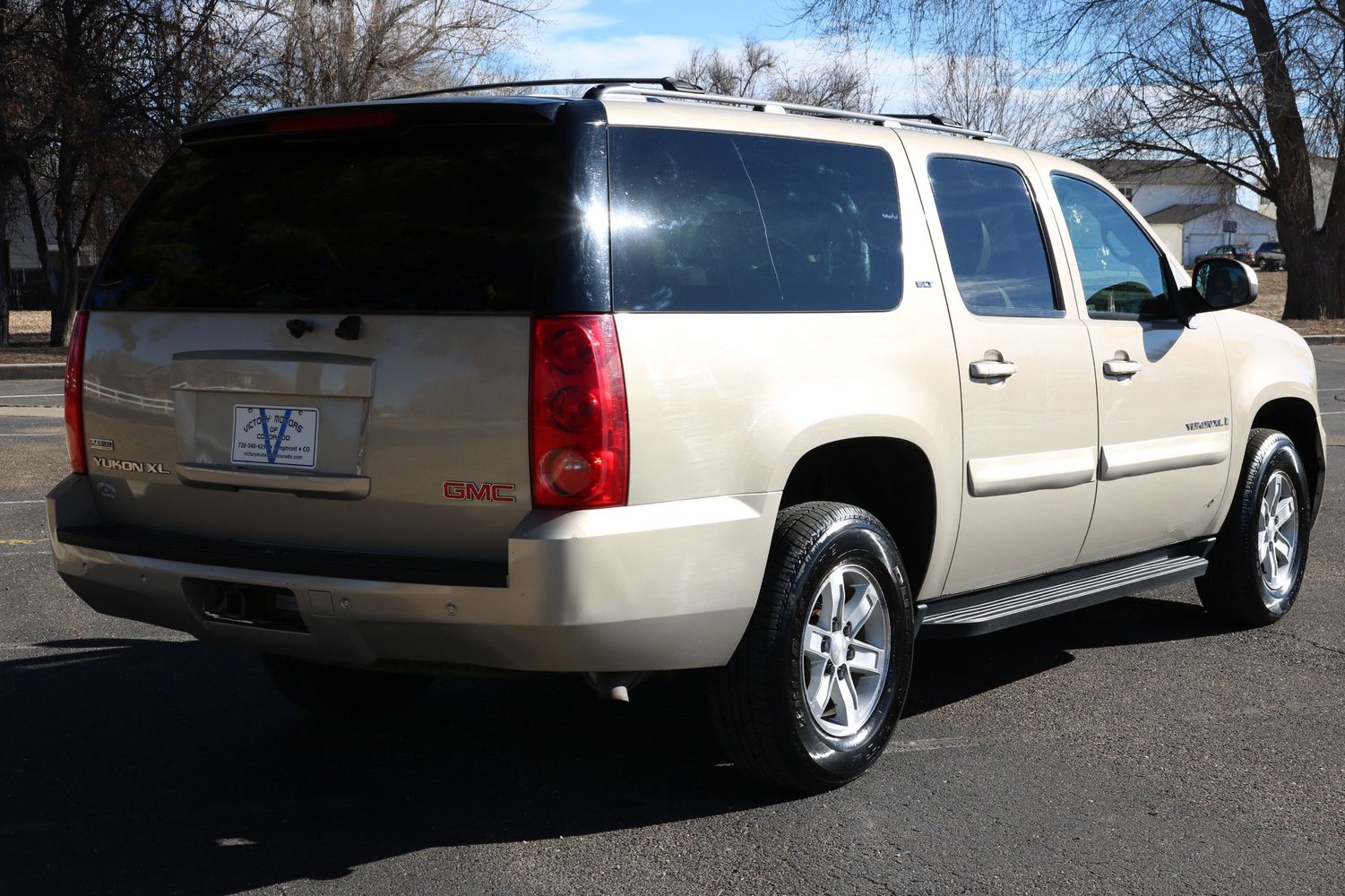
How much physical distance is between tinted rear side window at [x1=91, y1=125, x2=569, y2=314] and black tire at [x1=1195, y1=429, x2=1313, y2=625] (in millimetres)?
3647

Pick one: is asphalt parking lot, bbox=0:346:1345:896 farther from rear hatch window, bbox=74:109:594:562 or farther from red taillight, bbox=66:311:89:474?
red taillight, bbox=66:311:89:474

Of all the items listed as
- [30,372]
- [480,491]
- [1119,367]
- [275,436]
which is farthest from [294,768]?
[30,372]

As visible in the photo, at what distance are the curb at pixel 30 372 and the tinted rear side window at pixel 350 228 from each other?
19.3 m

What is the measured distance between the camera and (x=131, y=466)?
13.7 ft

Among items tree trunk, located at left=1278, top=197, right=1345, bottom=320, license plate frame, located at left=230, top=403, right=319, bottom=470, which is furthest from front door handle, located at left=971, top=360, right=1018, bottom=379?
tree trunk, located at left=1278, top=197, right=1345, bottom=320

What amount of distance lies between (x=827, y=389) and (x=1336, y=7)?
29018 mm

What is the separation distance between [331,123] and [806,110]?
1.48m

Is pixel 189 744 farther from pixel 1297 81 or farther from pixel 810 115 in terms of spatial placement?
pixel 1297 81

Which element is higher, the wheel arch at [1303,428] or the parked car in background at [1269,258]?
the parked car in background at [1269,258]

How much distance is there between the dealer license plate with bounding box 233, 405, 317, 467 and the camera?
384cm

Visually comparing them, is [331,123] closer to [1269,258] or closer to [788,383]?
[788,383]

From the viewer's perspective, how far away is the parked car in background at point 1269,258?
81.2m

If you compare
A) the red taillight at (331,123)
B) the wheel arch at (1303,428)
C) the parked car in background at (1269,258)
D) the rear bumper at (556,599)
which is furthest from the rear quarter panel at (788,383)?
the parked car in background at (1269,258)

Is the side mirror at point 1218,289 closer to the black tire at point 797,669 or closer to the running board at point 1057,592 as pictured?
the running board at point 1057,592
